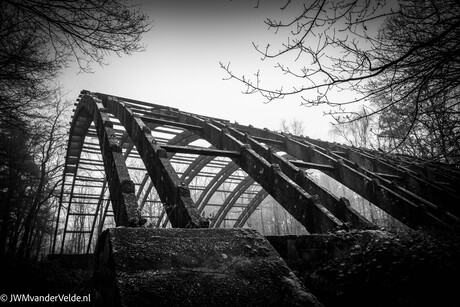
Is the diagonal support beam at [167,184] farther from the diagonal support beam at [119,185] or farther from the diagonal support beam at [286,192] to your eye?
the diagonal support beam at [286,192]

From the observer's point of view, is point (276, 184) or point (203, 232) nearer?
point (203, 232)

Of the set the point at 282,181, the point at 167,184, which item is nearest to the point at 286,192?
the point at 282,181

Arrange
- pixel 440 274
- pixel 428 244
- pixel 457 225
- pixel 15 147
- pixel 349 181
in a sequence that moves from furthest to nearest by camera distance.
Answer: pixel 15 147 < pixel 349 181 < pixel 457 225 < pixel 428 244 < pixel 440 274

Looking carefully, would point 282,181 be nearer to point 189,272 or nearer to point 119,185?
point 119,185

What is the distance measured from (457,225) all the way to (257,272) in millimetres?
4475

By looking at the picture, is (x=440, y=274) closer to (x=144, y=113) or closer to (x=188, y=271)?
(x=188, y=271)

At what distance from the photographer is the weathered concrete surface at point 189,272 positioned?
1.64 metres

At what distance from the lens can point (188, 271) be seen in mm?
1857

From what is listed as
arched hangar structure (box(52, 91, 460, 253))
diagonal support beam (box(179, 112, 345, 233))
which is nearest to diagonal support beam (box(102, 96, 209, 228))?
arched hangar structure (box(52, 91, 460, 253))

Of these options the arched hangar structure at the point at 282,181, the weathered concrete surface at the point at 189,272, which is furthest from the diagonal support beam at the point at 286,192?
the weathered concrete surface at the point at 189,272

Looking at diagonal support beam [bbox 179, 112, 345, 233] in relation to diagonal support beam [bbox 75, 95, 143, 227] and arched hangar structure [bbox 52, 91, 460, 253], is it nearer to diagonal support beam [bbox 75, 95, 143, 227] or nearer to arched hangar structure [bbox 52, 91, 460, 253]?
arched hangar structure [bbox 52, 91, 460, 253]

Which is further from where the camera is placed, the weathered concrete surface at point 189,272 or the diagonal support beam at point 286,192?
the diagonal support beam at point 286,192

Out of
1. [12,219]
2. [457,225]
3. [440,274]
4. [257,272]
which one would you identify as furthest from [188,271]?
[12,219]

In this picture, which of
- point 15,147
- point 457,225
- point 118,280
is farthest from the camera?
point 15,147
